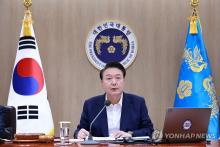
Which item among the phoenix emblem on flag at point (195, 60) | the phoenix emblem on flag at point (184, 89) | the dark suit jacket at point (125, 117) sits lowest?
the dark suit jacket at point (125, 117)

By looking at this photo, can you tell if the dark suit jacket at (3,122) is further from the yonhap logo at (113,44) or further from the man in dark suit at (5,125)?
the yonhap logo at (113,44)

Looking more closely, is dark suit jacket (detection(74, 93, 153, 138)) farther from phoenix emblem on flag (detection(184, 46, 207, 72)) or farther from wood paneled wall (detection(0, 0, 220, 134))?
wood paneled wall (detection(0, 0, 220, 134))

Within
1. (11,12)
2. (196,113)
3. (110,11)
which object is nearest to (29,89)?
(11,12)

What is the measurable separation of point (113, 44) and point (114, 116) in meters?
1.87

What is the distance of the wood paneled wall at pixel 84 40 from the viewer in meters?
5.29

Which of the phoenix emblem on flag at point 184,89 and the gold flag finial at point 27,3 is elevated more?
the gold flag finial at point 27,3

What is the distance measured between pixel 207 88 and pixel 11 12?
2.71m

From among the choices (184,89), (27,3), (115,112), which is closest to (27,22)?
(27,3)

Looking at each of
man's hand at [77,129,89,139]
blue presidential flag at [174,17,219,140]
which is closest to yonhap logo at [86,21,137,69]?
blue presidential flag at [174,17,219,140]

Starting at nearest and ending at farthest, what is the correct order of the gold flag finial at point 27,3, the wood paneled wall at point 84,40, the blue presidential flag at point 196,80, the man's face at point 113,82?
the man's face at point 113,82 → the blue presidential flag at point 196,80 → the gold flag finial at point 27,3 → the wood paneled wall at point 84,40

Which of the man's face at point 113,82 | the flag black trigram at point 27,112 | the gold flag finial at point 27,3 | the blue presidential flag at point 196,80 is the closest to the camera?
the man's face at point 113,82

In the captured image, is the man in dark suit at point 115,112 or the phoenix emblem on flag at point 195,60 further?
the phoenix emblem on flag at point 195,60

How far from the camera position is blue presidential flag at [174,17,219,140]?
477 centimetres

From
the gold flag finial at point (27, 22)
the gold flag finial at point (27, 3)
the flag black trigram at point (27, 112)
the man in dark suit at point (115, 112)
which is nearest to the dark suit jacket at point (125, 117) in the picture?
the man in dark suit at point (115, 112)
